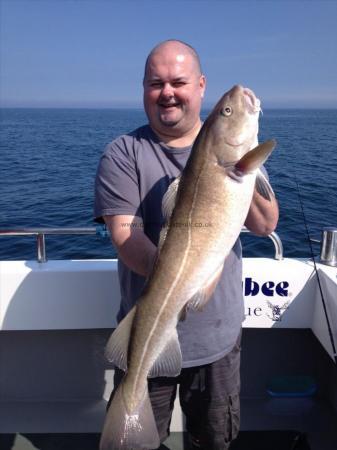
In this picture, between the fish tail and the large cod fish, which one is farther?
the fish tail

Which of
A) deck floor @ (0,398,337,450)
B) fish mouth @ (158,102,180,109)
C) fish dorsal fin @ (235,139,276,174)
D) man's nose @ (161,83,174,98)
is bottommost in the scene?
deck floor @ (0,398,337,450)

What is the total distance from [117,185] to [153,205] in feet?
0.83

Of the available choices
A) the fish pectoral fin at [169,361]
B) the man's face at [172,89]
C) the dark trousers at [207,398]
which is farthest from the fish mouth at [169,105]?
the dark trousers at [207,398]

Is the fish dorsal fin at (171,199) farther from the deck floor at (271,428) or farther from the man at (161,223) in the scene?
the deck floor at (271,428)

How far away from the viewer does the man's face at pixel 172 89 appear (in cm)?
240

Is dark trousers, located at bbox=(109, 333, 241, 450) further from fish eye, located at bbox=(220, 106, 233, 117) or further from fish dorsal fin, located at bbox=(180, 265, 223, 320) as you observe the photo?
fish eye, located at bbox=(220, 106, 233, 117)

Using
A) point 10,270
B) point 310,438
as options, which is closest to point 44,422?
point 10,270

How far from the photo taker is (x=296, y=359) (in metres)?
4.12

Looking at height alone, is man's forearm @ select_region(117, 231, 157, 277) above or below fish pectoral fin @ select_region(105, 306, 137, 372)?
above

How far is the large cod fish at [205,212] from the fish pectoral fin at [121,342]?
0.07 meters

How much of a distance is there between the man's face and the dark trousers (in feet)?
5.01

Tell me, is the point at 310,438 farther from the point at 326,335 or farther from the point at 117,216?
the point at 117,216

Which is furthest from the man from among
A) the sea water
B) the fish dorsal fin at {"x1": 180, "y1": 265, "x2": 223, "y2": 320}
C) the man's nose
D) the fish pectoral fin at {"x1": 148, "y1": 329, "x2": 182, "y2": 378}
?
the sea water

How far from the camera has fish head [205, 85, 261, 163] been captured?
2.12 metres
